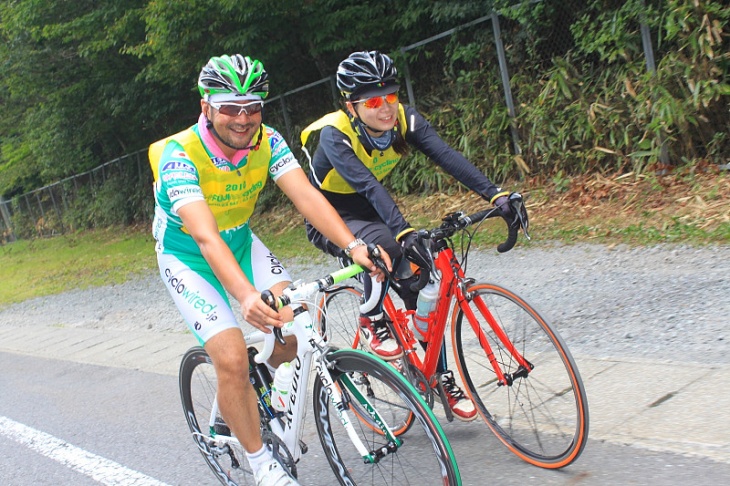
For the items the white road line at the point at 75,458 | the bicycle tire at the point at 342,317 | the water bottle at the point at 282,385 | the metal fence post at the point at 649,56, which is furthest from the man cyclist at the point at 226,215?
the metal fence post at the point at 649,56

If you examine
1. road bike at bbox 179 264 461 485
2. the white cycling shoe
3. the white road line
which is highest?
road bike at bbox 179 264 461 485

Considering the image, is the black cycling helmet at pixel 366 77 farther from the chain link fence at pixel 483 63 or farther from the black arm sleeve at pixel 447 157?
the chain link fence at pixel 483 63

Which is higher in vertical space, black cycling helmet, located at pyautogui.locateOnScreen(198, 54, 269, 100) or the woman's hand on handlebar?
black cycling helmet, located at pyautogui.locateOnScreen(198, 54, 269, 100)

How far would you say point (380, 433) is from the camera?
10.4ft

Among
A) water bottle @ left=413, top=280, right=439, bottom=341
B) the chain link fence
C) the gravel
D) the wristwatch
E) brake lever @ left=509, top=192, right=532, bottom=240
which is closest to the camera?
the wristwatch

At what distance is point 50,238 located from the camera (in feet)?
97.7

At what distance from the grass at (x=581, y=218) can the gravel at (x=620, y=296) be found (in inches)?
14.5

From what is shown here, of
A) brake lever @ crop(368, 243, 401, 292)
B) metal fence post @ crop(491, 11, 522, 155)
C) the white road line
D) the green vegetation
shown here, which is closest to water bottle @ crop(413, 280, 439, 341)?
brake lever @ crop(368, 243, 401, 292)

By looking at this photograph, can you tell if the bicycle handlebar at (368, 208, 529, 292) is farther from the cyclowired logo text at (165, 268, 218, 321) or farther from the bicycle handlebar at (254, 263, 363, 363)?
the cyclowired logo text at (165, 268, 218, 321)

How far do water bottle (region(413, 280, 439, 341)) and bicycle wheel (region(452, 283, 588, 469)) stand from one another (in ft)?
0.45

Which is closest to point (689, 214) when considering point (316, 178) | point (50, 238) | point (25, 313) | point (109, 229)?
point (316, 178)

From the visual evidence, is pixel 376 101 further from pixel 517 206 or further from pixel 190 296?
pixel 190 296

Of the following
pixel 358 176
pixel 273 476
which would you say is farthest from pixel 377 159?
pixel 273 476

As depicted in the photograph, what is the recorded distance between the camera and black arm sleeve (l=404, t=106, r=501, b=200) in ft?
12.8
